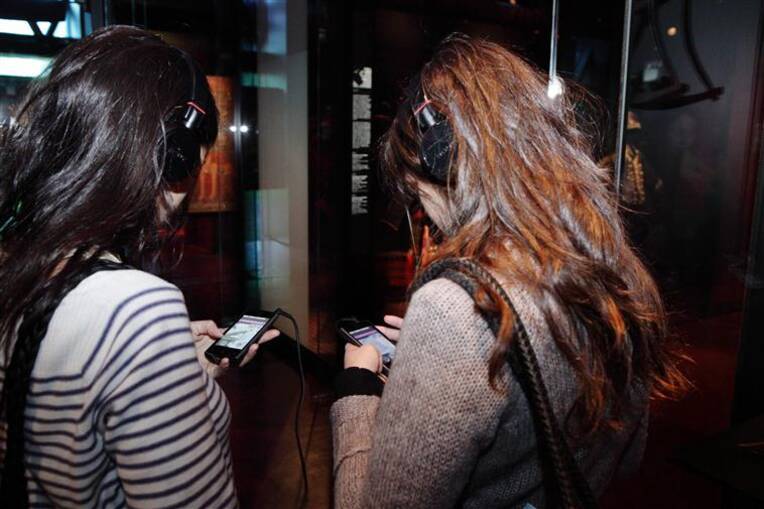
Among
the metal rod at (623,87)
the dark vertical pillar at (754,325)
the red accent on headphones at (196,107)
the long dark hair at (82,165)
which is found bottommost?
the dark vertical pillar at (754,325)

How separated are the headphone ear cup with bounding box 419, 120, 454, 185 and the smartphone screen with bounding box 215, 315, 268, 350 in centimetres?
70

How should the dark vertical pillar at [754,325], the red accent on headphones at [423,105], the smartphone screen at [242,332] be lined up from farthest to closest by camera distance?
the dark vertical pillar at [754,325] < the smartphone screen at [242,332] < the red accent on headphones at [423,105]

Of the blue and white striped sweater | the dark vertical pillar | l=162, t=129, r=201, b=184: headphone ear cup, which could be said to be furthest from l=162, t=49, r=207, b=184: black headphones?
the dark vertical pillar

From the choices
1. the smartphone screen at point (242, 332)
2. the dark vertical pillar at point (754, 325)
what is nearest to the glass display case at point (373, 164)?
the dark vertical pillar at point (754, 325)

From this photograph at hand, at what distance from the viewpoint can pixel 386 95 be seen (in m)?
3.41

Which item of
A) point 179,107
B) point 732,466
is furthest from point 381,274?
point 179,107

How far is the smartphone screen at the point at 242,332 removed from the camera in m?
1.36

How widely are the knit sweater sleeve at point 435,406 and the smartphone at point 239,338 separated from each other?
658mm

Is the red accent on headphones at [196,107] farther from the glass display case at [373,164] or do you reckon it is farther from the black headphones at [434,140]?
A: the glass display case at [373,164]

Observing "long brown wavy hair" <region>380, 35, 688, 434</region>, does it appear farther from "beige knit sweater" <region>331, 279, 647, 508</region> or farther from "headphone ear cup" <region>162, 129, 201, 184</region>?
"headphone ear cup" <region>162, 129, 201, 184</region>

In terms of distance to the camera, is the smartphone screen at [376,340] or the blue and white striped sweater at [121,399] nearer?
the blue and white striped sweater at [121,399]

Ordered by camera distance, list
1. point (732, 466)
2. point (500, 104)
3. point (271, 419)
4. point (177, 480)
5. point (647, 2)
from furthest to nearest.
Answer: point (271, 419) < point (647, 2) < point (732, 466) < point (500, 104) < point (177, 480)

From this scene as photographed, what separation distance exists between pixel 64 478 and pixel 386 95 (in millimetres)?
2983

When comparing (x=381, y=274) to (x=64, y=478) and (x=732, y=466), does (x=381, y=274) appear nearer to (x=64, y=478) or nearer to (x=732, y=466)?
(x=732, y=466)
